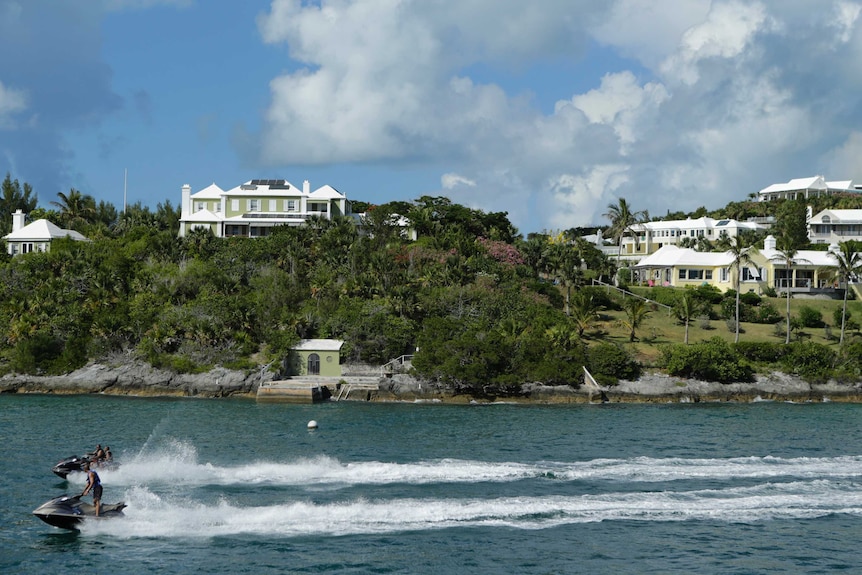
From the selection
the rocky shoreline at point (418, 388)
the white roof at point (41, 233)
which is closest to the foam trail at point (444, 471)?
the rocky shoreline at point (418, 388)

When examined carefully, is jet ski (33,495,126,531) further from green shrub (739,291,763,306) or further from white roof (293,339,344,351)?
green shrub (739,291,763,306)

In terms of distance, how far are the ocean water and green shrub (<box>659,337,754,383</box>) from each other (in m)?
14.9

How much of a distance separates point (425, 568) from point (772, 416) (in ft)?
127

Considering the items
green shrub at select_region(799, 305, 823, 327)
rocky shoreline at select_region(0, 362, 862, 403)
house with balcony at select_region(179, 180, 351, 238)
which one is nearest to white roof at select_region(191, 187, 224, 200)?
house with balcony at select_region(179, 180, 351, 238)

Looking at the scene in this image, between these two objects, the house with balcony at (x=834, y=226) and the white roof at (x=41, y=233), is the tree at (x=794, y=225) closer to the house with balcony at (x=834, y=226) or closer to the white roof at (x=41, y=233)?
the house with balcony at (x=834, y=226)

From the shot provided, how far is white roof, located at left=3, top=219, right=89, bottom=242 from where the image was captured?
94.9 meters

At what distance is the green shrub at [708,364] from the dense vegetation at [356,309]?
112 millimetres

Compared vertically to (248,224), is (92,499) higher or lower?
lower

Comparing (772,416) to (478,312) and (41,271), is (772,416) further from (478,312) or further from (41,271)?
(41,271)

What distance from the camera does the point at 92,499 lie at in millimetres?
33031

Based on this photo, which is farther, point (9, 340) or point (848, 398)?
point (9, 340)

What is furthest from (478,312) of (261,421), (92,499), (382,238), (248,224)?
(92,499)

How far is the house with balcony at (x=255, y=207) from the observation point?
100812 millimetres

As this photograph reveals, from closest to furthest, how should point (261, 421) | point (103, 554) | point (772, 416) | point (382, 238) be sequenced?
point (103, 554)
point (261, 421)
point (772, 416)
point (382, 238)
